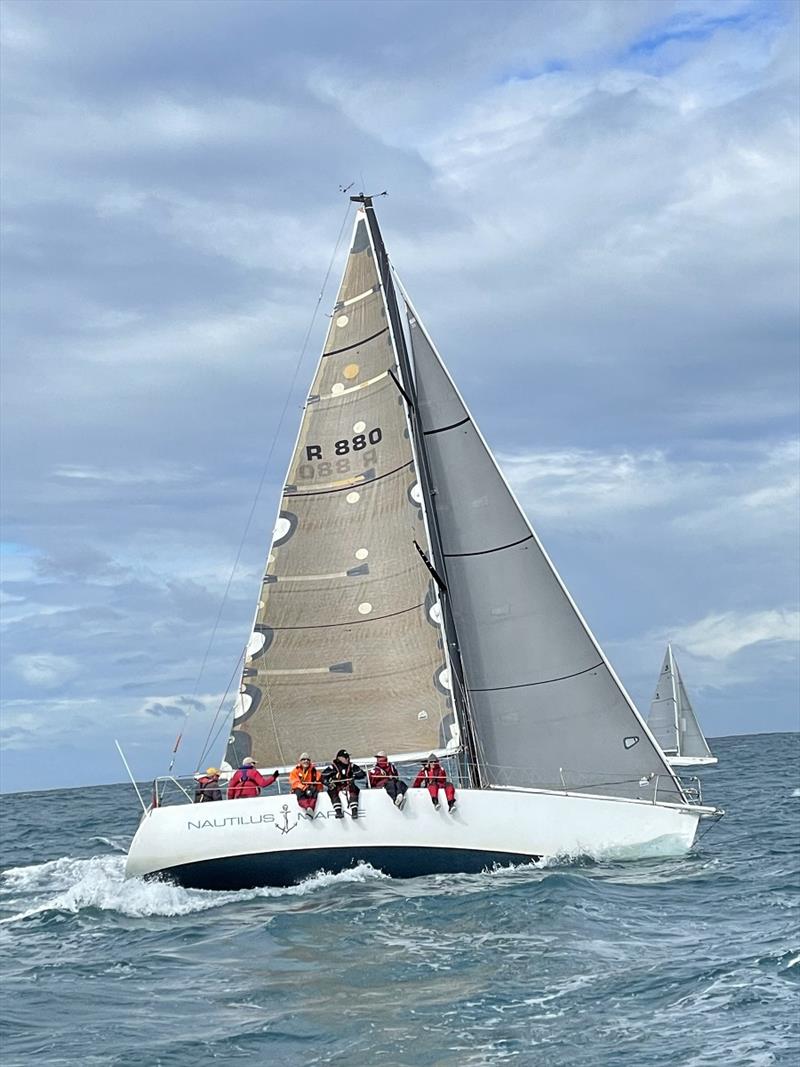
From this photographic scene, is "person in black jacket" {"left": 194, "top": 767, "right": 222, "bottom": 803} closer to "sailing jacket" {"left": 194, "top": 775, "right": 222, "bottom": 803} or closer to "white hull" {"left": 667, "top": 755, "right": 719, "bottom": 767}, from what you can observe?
"sailing jacket" {"left": 194, "top": 775, "right": 222, "bottom": 803}

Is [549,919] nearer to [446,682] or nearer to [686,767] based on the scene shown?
[446,682]

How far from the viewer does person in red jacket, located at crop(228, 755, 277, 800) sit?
22188 mm

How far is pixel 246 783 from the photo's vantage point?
73.3 ft

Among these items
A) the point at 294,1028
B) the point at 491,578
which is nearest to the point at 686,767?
the point at 491,578

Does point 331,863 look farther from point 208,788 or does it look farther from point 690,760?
point 690,760

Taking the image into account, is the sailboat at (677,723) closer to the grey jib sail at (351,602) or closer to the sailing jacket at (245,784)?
the grey jib sail at (351,602)

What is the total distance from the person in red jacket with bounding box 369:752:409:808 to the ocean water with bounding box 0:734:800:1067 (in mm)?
1205

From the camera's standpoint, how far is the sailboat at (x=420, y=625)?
75.9 ft

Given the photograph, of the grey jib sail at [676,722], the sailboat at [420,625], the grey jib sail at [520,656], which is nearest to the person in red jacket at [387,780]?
the sailboat at [420,625]

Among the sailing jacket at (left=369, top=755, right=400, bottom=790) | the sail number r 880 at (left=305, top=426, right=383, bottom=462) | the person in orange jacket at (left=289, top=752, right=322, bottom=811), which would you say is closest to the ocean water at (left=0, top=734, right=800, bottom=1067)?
the person in orange jacket at (left=289, top=752, right=322, bottom=811)

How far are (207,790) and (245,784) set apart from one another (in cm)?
63

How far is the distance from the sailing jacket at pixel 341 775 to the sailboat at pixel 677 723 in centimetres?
4918

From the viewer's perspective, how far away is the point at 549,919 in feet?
60.1

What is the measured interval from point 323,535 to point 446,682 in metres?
3.51
